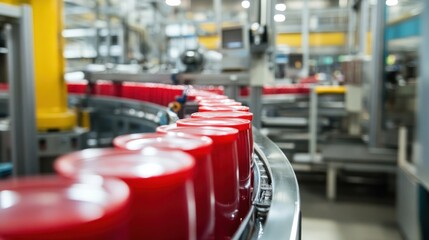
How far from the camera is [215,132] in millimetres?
582

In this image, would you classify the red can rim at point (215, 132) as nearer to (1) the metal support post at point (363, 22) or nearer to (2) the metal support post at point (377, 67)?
(2) the metal support post at point (377, 67)

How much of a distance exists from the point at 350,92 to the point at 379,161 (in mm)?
838

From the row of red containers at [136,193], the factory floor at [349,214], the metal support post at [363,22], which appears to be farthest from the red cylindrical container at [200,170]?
the metal support post at [363,22]

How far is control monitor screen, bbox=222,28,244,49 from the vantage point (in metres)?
2.66

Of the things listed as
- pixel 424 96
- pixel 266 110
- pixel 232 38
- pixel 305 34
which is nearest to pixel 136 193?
pixel 424 96

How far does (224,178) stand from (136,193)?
0.70 feet

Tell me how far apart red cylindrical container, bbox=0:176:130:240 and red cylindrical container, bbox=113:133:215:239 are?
13cm

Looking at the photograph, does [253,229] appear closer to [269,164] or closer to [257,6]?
[269,164]

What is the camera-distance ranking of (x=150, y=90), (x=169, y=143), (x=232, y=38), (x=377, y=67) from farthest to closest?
(x=377, y=67)
(x=232, y=38)
(x=150, y=90)
(x=169, y=143)

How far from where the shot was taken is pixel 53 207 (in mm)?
310

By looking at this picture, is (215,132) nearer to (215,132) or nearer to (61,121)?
(215,132)

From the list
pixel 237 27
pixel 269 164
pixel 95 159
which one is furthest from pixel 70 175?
pixel 237 27

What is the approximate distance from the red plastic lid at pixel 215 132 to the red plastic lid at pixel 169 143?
24 mm

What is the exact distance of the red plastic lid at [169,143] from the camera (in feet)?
1.58
